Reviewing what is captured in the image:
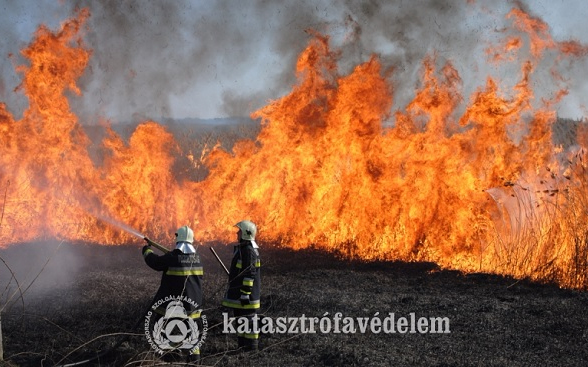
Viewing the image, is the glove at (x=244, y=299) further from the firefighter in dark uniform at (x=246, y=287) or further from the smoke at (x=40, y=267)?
the smoke at (x=40, y=267)

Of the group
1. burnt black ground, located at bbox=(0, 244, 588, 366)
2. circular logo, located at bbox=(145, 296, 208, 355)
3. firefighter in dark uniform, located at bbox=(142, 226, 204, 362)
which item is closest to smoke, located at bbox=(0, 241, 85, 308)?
burnt black ground, located at bbox=(0, 244, 588, 366)

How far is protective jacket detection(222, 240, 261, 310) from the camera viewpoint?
22.9ft

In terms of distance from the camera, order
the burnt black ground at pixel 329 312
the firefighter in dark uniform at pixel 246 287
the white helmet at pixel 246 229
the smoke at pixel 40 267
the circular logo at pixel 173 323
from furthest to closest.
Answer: the smoke at pixel 40 267, the white helmet at pixel 246 229, the firefighter in dark uniform at pixel 246 287, the burnt black ground at pixel 329 312, the circular logo at pixel 173 323

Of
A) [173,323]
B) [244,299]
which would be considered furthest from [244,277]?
[173,323]

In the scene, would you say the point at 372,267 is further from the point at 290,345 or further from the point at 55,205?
the point at 55,205

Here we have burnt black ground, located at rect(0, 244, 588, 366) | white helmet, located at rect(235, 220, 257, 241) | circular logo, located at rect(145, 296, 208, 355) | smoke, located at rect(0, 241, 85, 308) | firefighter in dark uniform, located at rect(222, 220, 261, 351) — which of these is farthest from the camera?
smoke, located at rect(0, 241, 85, 308)

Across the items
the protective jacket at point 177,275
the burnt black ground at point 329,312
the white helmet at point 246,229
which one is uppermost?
the white helmet at point 246,229

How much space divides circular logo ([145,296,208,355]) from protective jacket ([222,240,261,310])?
0.66 m

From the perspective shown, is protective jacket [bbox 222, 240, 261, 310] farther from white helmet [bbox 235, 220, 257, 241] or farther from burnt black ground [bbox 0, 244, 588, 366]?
Answer: burnt black ground [bbox 0, 244, 588, 366]

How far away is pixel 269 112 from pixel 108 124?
16.7 feet

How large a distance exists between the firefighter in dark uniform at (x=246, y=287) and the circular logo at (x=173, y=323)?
2.16 feet

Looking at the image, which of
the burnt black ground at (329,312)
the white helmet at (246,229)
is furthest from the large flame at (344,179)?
the white helmet at (246,229)

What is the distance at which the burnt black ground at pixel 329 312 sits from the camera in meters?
6.82

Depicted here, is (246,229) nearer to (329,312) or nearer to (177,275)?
(177,275)
